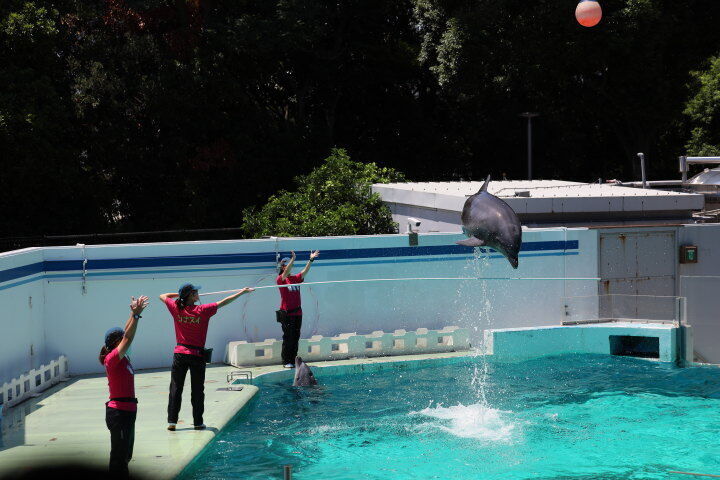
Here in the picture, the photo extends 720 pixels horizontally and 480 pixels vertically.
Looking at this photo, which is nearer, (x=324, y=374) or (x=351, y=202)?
(x=324, y=374)

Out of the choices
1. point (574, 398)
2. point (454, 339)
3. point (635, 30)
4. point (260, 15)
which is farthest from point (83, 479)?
point (635, 30)

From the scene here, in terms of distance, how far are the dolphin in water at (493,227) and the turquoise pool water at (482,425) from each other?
Result: 2232 mm

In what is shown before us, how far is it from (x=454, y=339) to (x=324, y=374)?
261 centimetres

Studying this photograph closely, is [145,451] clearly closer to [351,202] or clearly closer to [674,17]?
[351,202]

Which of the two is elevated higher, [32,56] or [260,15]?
[260,15]

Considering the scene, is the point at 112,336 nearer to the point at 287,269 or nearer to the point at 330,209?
the point at 287,269

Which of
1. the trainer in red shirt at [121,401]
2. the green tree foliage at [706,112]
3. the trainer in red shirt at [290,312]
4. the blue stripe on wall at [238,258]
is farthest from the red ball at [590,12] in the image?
the green tree foliage at [706,112]

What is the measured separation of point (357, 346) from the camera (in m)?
14.5

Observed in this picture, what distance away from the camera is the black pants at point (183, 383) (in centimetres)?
984

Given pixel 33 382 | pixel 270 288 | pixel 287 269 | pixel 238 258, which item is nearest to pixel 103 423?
pixel 33 382

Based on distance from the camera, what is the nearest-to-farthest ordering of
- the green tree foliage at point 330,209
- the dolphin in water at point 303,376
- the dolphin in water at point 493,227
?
the dolphin in water at point 493,227 → the dolphin in water at point 303,376 → the green tree foliage at point 330,209

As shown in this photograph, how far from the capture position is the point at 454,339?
15078mm

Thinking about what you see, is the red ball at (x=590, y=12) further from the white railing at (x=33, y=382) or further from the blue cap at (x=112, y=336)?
the blue cap at (x=112, y=336)

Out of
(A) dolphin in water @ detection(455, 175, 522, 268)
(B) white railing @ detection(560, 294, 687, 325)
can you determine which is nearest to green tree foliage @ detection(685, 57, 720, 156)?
(B) white railing @ detection(560, 294, 687, 325)
